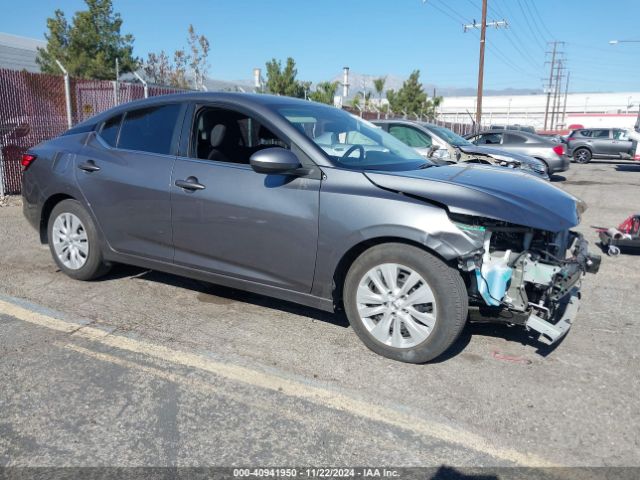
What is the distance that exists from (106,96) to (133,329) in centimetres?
775

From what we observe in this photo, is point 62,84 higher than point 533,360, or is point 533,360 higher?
point 62,84

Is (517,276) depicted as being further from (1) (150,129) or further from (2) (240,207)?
(1) (150,129)

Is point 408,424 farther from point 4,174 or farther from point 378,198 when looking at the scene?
point 4,174

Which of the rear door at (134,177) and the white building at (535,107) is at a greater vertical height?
the white building at (535,107)

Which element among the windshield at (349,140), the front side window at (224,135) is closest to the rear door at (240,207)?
the front side window at (224,135)

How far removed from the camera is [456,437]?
105 inches

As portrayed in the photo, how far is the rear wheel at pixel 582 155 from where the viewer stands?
24562 mm

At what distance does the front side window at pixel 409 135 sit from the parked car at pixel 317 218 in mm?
5879

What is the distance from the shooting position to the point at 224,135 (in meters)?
4.23

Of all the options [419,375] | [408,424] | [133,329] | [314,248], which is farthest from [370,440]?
[133,329]

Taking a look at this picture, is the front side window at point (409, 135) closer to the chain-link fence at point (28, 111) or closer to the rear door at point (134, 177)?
the chain-link fence at point (28, 111)

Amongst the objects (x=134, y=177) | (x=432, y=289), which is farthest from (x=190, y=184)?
(x=432, y=289)

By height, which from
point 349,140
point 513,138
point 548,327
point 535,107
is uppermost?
point 535,107

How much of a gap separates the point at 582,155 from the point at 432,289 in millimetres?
24830
